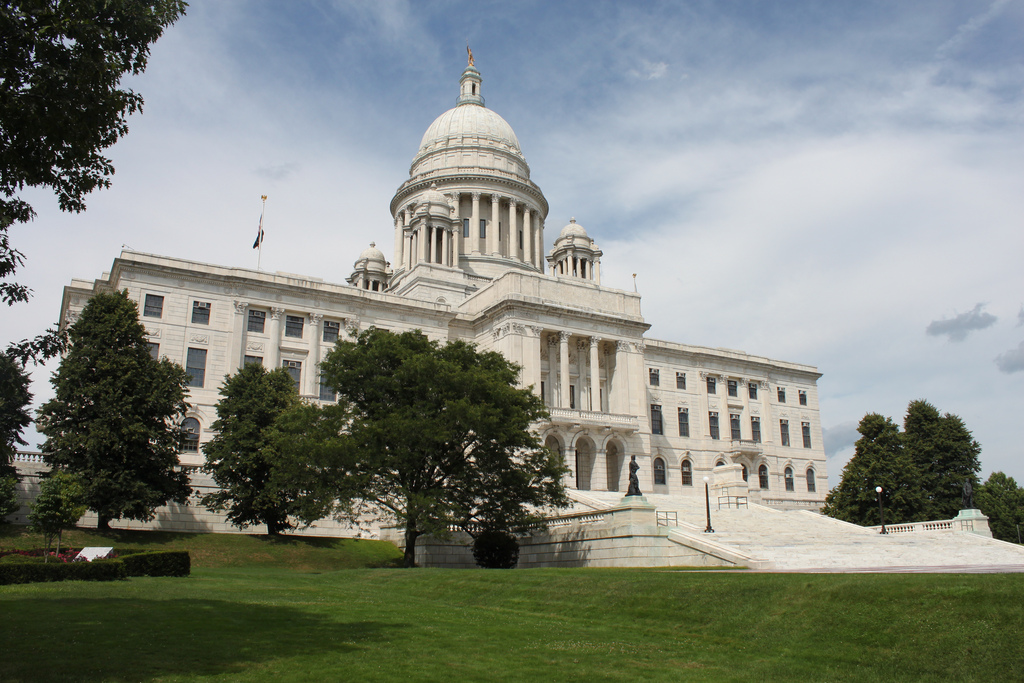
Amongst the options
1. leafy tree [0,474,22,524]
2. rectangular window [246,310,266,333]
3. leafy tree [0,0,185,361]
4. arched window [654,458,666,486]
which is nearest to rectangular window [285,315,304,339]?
rectangular window [246,310,266,333]

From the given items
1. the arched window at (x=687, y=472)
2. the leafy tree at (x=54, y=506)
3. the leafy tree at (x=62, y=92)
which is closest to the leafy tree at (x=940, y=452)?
the arched window at (x=687, y=472)

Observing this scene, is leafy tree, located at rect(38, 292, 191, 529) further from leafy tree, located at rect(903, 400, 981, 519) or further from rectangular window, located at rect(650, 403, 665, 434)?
leafy tree, located at rect(903, 400, 981, 519)

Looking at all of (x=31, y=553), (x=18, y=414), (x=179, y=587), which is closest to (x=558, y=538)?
(x=179, y=587)

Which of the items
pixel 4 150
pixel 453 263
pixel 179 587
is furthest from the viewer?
pixel 453 263

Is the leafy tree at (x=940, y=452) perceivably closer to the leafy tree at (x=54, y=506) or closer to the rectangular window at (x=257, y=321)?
the rectangular window at (x=257, y=321)

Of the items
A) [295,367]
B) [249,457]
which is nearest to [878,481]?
[295,367]

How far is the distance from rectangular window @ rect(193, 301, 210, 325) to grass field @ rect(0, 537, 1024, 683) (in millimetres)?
34100

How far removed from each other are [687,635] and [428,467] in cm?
2196

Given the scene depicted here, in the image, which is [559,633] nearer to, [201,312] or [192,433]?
[192,433]

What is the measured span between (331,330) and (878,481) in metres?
44.0

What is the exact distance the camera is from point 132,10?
14055mm

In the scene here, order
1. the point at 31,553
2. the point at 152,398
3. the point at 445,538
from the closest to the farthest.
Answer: the point at 31,553
the point at 445,538
the point at 152,398

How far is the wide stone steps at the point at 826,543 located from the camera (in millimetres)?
31672

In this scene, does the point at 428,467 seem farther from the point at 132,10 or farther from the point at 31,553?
the point at 132,10
